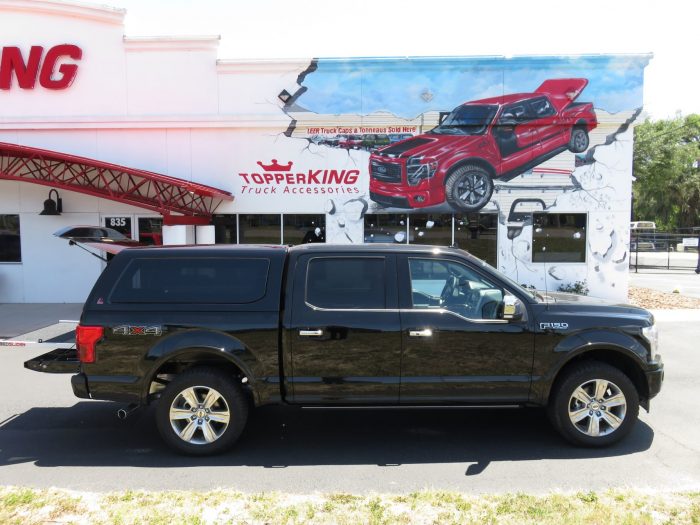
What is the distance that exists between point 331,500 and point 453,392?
1.49 metres

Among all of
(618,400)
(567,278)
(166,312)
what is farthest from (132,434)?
(567,278)

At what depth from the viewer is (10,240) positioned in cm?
1341

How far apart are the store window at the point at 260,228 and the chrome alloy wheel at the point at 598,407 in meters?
9.69

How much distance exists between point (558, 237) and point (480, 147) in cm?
307

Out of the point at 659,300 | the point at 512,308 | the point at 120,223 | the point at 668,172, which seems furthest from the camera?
the point at 668,172

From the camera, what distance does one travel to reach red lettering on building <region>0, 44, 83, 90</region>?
42.4ft

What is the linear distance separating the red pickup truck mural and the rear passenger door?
8809mm

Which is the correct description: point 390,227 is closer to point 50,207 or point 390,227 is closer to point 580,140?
point 580,140

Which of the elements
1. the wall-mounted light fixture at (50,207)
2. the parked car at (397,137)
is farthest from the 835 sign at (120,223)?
the parked car at (397,137)

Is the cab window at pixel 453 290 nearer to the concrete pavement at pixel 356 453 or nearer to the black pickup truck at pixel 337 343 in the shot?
the black pickup truck at pixel 337 343

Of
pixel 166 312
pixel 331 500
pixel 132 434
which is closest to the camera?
pixel 331 500

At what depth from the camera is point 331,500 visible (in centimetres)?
376

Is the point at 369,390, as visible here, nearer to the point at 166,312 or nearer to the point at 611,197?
the point at 166,312

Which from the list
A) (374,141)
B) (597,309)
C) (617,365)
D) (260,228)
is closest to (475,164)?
(374,141)
